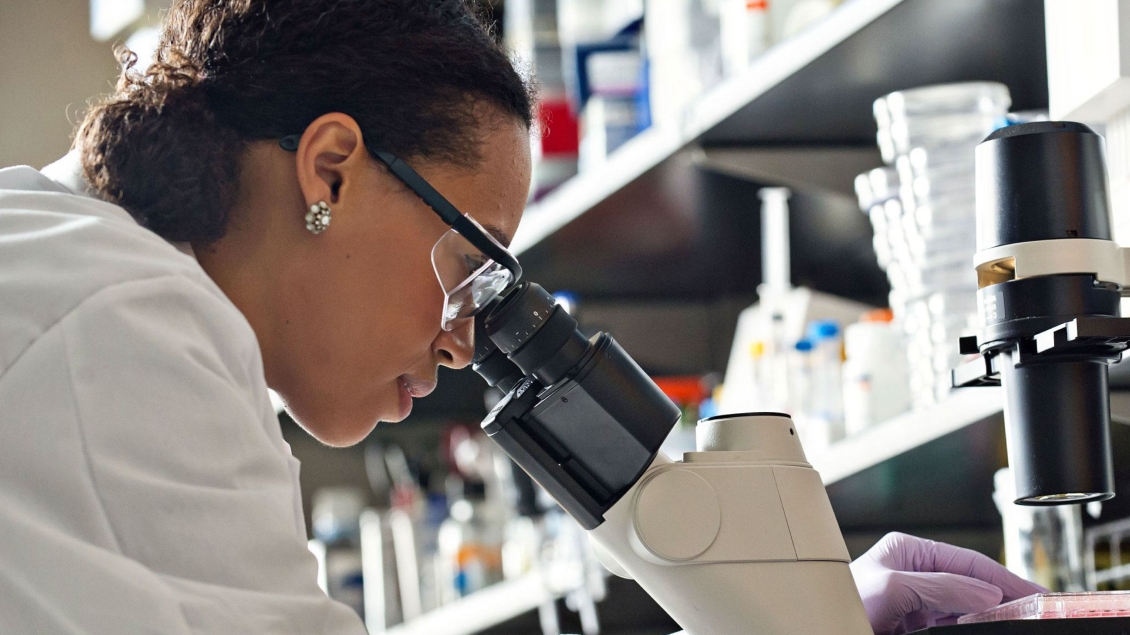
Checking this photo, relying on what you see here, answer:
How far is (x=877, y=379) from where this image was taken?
1.64 metres

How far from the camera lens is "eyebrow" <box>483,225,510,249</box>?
1220 millimetres

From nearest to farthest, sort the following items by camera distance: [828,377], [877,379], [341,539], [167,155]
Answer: [167,155]
[877,379]
[828,377]
[341,539]

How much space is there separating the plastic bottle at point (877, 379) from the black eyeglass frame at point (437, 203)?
67 cm

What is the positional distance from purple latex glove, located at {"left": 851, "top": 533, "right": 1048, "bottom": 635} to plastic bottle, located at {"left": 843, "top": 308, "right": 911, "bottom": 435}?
51cm

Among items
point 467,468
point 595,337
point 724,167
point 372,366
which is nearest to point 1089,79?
point 595,337

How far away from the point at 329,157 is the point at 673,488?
1.46 feet

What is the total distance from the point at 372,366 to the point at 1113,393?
2.40 ft

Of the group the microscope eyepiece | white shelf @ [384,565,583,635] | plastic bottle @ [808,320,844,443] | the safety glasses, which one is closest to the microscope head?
the microscope eyepiece

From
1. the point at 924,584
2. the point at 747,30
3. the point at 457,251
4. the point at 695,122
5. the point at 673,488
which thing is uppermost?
the point at 747,30

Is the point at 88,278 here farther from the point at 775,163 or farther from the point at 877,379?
the point at 775,163

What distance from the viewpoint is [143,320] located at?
0.82 meters

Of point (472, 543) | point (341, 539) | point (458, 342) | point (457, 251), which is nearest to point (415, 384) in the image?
point (458, 342)

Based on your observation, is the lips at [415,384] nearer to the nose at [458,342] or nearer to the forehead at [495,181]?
the nose at [458,342]

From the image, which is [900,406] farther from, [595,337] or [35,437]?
[35,437]
